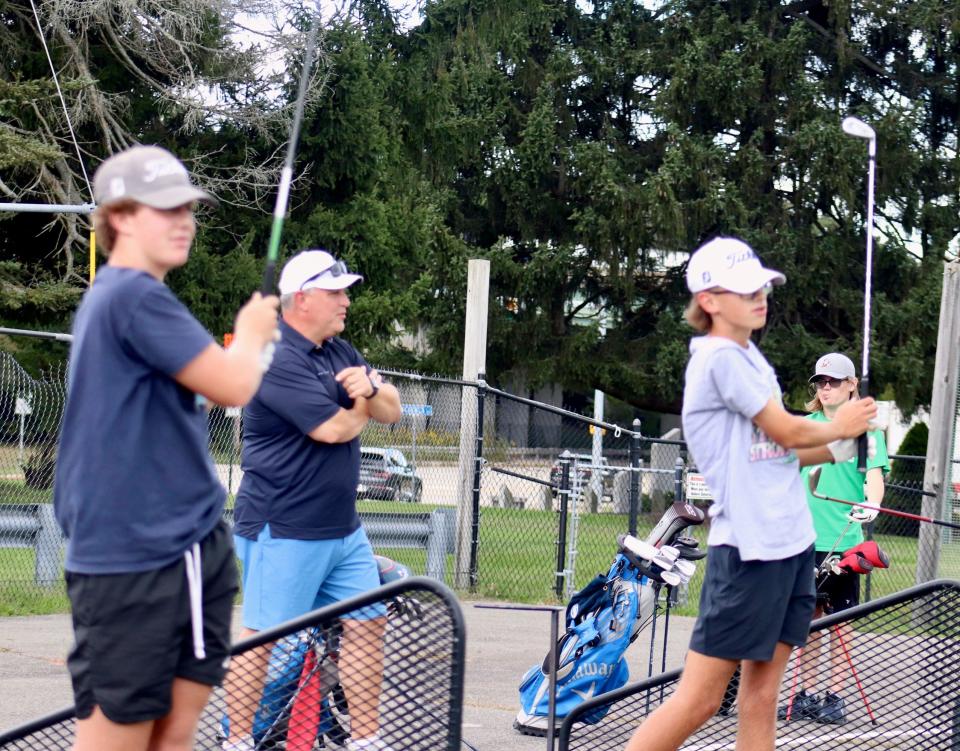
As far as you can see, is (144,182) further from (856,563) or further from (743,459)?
(856,563)

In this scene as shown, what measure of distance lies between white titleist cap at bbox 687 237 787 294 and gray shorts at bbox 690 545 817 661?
810mm

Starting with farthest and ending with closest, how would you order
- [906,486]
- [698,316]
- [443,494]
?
[906,486] → [443,494] → [698,316]

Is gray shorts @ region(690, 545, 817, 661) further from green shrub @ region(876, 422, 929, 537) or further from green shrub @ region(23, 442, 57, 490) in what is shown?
green shrub @ region(876, 422, 929, 537)

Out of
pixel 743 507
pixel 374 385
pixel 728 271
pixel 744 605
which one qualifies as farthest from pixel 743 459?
pixel 374 385

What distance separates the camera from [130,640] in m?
2.90

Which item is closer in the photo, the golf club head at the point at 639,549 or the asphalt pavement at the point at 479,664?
the golf club head at the point at 639,549

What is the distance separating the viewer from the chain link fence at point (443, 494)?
32.4 ft

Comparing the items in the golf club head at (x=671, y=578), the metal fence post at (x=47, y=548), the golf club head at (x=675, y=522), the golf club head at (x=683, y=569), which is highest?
the golf club head at (x=675, y=522)

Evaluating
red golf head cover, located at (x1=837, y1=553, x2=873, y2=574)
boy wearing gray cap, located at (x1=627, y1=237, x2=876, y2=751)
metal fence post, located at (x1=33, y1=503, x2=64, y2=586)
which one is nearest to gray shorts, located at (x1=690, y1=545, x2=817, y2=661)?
boy wearing gray cap, located at (x1=627, y1=237, x2=876, y2=751)

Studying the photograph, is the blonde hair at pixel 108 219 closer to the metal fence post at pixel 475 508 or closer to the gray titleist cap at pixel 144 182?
the gray titleist cap at pixel 144 182

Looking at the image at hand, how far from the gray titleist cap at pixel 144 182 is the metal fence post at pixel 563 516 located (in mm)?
8235

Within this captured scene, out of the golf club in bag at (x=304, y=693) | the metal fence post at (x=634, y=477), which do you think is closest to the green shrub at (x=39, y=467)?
the metal fence post at (x=634, y=477)

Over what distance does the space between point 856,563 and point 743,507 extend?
9.57 ft

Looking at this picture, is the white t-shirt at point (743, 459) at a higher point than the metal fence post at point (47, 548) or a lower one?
higher
